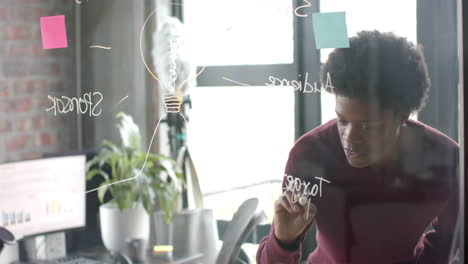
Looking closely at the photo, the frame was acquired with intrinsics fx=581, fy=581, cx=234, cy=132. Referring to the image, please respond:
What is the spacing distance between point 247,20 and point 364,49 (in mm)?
281

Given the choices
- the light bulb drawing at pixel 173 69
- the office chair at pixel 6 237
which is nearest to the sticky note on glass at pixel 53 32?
the light bulb drawing at pixel 173 69

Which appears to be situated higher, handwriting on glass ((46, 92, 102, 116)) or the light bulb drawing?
the light bulb drawing

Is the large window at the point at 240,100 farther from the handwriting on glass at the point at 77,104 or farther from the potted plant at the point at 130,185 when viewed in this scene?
the handwriting on glass at the point at 77,104

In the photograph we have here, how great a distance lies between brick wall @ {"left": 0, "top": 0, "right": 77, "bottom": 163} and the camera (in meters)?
1.58

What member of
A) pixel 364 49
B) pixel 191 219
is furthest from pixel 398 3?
pixel 191 219

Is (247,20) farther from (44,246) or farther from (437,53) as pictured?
(44,246)

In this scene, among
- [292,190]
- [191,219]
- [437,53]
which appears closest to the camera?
[437,53]

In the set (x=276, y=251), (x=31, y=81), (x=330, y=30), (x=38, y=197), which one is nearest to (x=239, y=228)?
(x=276, y=251)

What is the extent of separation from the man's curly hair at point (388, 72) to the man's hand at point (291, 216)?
0.27 m

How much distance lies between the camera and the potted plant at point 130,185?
4.83 ft

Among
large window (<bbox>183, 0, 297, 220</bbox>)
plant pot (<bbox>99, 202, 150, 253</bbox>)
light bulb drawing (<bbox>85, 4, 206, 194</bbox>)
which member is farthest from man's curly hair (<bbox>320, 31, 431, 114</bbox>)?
plant pot (<bbox>99, 202, 150, 253</bbox>)

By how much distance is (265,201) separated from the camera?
1.36 metres

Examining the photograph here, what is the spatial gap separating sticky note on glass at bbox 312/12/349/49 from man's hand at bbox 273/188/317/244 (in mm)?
342

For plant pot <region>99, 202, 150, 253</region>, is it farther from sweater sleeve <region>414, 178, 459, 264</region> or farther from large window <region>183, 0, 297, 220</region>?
sweater sleeve <region>414, 178, 459, 264</region>
